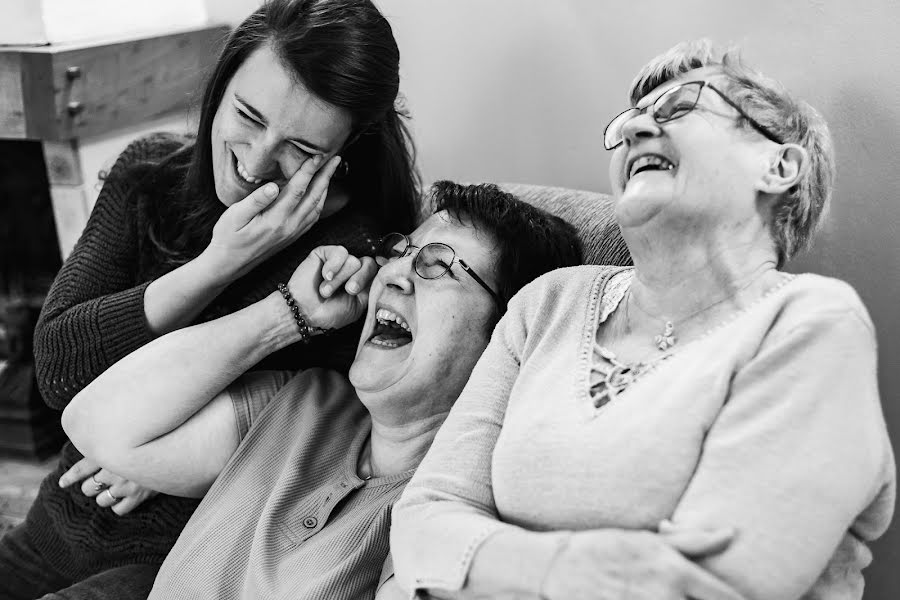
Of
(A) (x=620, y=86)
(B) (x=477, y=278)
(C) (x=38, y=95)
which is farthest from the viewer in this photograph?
(C) (x=38, y=95)

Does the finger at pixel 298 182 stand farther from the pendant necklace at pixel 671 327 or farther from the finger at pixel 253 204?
the pendant necklace at pixel 671 327

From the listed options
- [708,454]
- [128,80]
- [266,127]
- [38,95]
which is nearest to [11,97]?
[38,95]

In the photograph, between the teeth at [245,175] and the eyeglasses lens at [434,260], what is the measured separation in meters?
0.37

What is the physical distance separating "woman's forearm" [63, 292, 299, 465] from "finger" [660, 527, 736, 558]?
818mm

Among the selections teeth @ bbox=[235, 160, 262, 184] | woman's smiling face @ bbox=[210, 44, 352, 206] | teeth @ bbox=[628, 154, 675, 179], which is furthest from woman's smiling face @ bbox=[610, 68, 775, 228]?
teeth @ bbox=[235, 160, 262, 184]

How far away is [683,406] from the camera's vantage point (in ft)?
3.28

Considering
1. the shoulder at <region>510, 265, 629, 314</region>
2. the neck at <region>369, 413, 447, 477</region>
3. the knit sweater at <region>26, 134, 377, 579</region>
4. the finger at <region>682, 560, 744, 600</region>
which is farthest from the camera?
the knit sweater at <region>26, 134, 377, 579</region>

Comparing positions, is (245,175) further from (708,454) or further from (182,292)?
(708,454)

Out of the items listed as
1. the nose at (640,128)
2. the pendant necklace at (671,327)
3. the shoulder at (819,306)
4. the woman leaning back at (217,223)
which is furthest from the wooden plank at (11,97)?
the shoulder at (819,306)

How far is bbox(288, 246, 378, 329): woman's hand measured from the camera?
5.11 ft

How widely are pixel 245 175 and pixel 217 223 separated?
10cm

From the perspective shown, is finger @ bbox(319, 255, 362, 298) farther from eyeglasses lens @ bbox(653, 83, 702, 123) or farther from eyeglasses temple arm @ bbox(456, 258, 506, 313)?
eyeglasses lens @ bbox(653, 83, 702, 123)

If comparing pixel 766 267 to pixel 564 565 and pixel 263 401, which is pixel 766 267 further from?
pixel 263 401

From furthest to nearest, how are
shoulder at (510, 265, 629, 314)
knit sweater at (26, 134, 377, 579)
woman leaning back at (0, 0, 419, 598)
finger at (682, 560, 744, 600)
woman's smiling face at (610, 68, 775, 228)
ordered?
1. knit sweater at (26, 134, 377, 579)
2. woman leaning back at (0, 0, 419, 598)
3. shoulder at (510, 265, 629, 314)
4. woman's smiling face at (610, 68, 775, 228)
5. finger at (682, 560, 744, 600)
